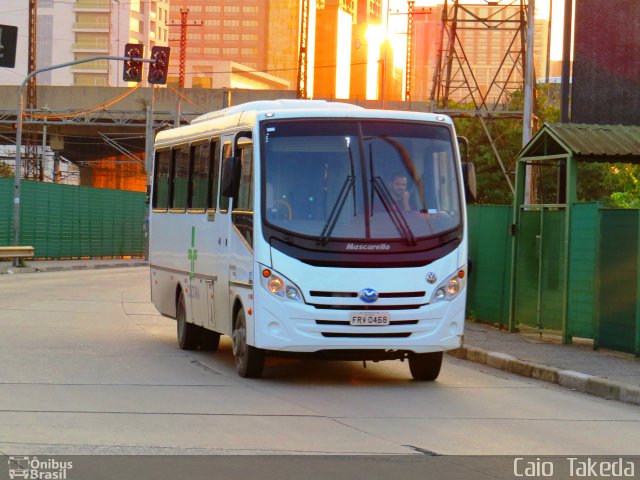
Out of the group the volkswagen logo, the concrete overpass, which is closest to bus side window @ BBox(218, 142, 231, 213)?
the volkswagen logo

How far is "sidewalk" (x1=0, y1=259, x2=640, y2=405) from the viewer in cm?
1402

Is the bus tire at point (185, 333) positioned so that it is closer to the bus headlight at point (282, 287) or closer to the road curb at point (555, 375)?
the road curb at point (555, 375)

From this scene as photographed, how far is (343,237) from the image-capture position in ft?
44.8

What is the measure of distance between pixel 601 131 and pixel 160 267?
658cm

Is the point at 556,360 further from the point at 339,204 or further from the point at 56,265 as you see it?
the point at 56,265

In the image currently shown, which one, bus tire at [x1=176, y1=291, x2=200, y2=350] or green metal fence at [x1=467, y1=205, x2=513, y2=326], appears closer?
bus tire at [x1=176, y1=291, x2=200, y2=350]

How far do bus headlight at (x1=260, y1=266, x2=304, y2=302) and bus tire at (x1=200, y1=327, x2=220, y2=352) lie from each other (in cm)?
390

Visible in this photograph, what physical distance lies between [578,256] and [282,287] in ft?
20.3

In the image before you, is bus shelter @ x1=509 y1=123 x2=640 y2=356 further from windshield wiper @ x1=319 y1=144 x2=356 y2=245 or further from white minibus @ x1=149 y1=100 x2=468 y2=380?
windshield wiper @ x1=319 y1=144 x2=356 y2=245

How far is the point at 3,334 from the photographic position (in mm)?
18328

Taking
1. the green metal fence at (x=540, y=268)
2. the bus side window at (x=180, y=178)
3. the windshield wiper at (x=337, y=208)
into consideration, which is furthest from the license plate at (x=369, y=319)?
the green metal fence at (x=540, y=268)

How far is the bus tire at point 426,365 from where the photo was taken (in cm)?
1448

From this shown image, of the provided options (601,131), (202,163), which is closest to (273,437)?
(202,163)
